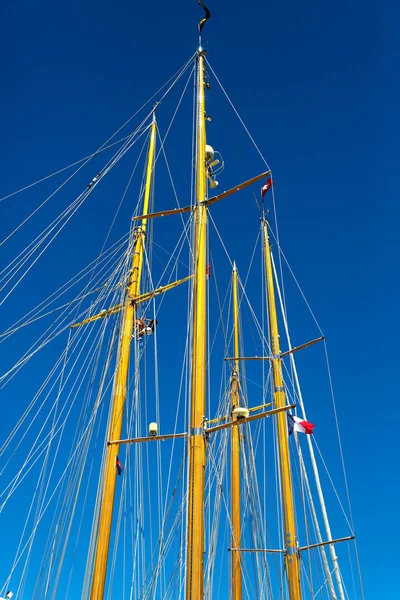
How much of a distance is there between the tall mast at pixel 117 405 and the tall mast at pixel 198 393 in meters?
5.01

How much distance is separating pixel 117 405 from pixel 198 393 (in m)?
5.93

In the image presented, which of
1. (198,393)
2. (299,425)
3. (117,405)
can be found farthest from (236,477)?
(198,393)

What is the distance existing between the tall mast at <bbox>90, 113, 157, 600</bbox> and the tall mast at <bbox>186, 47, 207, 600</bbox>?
5014 mm

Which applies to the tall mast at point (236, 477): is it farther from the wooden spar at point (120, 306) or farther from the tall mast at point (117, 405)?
the tall mast at point (117, 405)

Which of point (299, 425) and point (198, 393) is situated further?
point (299, 425)

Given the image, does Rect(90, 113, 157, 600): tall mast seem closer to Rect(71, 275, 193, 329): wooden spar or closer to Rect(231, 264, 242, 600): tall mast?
Rect(71, 275, 193, 329): wooden spar

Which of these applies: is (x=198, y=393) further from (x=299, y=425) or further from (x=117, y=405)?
(x=299, y=425)

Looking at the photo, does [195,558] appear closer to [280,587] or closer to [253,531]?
[280,587]

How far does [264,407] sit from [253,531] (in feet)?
17.8

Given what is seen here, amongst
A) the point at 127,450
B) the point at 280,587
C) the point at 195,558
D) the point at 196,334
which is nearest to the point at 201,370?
the point at 196,334

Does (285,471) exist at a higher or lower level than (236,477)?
lower

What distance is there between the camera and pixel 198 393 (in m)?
8.58

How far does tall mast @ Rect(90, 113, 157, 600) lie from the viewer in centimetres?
1133

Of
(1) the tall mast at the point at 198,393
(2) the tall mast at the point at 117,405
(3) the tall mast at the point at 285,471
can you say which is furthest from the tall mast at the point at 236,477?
(1) the tall mast at the point at 198,393
